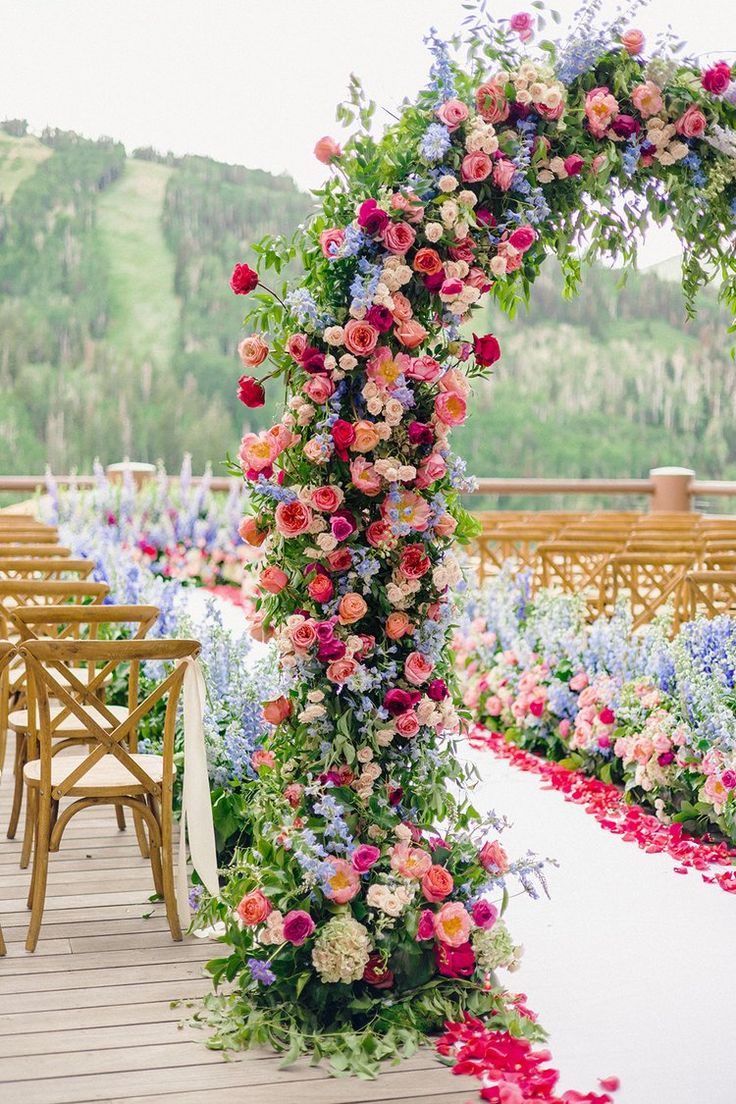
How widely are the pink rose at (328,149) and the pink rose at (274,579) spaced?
3.25 feet

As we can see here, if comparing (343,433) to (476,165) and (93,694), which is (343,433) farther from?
(93,694)

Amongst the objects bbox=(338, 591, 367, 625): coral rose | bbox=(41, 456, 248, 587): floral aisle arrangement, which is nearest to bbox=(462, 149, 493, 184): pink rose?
bbox=(338, 591, 367, 625): coral rose

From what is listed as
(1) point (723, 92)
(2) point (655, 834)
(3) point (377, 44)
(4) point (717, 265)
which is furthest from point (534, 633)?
(3) point (377, 44)

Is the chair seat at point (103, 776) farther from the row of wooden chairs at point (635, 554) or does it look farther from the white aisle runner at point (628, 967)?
the row of wooden chairs at point (635, 554)

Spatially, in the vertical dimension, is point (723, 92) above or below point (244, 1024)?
above

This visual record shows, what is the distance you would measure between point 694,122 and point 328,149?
0.90 meters

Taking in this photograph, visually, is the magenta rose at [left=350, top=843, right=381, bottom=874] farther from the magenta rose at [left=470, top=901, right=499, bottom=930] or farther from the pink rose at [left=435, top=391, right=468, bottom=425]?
the pink rose at [left=435, top=391, right=468, bottom=425]

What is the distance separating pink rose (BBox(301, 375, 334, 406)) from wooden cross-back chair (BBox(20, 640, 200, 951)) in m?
0.84

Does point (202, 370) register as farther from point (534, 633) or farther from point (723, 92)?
point (723, 92)

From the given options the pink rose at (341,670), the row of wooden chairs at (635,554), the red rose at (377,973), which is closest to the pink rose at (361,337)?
the pink rose at (341,670)

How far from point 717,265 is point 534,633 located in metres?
3.05

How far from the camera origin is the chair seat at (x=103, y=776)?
142 inches

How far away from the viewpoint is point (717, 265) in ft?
11.6

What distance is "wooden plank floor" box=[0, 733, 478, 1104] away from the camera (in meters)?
2.72
